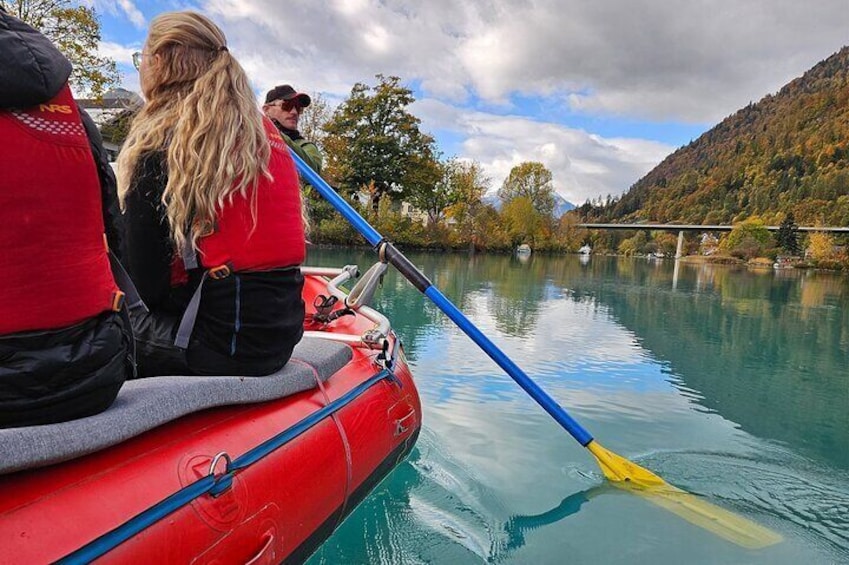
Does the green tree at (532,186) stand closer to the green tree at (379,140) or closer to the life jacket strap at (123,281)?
the green tree at (379,140)

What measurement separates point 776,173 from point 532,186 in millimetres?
67172

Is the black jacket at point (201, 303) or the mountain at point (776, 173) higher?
the mountain at point (776, 173)

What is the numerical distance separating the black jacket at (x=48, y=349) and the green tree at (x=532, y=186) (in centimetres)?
7305

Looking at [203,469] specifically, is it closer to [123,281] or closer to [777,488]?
[123,281]

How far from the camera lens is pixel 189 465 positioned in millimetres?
1617

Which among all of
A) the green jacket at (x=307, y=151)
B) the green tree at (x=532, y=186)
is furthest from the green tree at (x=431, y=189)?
the green jacket at (x=307, y=151)

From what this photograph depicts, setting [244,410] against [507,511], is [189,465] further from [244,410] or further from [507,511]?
[507,511]

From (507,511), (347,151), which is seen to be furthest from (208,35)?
(347,151)

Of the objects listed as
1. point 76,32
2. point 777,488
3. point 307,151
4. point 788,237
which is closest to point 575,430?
point 777,488

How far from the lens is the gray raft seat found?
1251 mm

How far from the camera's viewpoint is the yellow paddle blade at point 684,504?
10.8ft

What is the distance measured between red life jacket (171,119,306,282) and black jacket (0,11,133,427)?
1.54ft

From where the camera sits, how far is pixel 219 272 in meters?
1.97

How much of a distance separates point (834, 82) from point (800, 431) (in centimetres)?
18793
